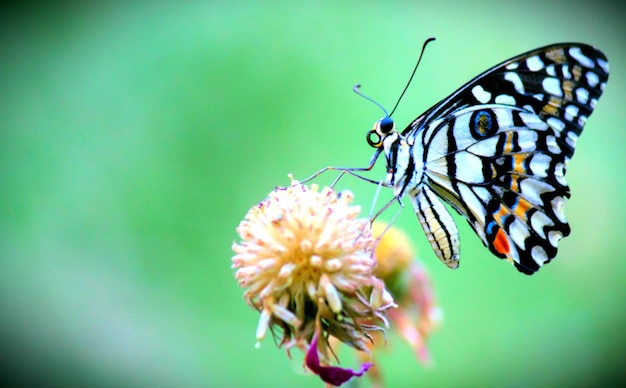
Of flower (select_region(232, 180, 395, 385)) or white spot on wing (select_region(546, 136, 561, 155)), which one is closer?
flower (select_region(232, 180, 395, 385))

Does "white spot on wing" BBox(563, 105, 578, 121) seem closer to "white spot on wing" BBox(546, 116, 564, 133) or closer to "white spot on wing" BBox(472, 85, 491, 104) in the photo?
"white spot on wing" BBox(546, 116, 564, 133)

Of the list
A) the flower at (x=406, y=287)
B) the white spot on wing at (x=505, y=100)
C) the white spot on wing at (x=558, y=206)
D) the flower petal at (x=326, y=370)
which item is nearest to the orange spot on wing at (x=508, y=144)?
the white spot on wing at (x=505, y=100)

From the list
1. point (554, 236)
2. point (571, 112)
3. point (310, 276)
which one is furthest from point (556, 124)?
point (310, 276)

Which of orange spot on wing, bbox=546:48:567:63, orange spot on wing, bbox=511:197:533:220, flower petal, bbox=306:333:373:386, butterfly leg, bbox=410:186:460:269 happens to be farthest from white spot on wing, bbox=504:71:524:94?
flower petal, bbox=306:333:373:386

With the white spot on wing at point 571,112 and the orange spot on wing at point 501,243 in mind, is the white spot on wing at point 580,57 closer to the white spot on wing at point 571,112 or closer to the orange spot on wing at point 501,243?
the white spot on wing at point 571,112

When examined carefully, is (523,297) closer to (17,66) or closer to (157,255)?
(157,255)

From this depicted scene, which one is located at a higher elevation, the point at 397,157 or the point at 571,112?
the point at 571,112

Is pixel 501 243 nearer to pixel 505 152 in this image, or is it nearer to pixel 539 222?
pixel 539 222
